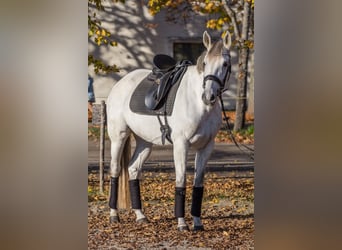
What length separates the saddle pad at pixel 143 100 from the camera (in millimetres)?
4984

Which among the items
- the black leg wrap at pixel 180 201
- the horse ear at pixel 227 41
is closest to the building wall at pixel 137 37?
the horse ear at pixel 227 41

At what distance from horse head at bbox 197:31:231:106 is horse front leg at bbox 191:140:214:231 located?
434mm

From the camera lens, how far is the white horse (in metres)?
4.79

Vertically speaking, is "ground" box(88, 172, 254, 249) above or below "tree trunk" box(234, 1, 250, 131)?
below

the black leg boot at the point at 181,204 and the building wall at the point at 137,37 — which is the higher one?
the building wall at the point at 137,37

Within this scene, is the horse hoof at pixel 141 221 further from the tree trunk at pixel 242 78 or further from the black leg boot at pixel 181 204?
the tree trunk at pixel 242 78

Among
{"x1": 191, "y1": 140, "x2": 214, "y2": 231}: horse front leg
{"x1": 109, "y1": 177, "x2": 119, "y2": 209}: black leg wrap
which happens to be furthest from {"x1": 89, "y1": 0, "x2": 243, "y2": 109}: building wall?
{"x1": 109, "y1": 177, "x2": 119, "y2": 209}: black leg wrap

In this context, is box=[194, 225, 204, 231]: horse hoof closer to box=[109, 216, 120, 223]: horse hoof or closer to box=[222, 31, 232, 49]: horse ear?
box=[109, 216, 120, 223]: horse hoof

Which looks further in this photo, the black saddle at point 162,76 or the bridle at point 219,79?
the black saddle at point 162,76

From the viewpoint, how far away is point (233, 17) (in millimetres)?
5434
